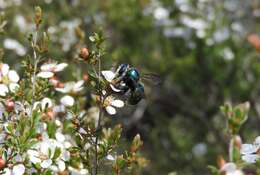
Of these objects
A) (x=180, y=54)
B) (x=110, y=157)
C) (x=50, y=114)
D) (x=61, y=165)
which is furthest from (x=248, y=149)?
(x=180, y=54)

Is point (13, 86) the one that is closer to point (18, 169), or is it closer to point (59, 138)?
point (59, 138)

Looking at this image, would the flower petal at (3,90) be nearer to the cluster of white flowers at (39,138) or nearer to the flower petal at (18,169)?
the cluster of white flowers at (39,138)

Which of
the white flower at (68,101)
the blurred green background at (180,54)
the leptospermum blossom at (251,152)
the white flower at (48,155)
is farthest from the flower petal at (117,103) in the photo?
the blurred green background at (180,54)

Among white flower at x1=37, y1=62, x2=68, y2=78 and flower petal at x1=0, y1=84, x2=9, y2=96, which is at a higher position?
white flower at x1=37, y1=62, x2=68, y2=78

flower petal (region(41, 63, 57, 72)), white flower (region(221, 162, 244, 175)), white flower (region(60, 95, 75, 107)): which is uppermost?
flower petal (region(41, 63, 57, 72))

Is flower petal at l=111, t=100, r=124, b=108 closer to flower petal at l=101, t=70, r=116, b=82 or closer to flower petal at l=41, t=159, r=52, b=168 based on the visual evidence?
flower petal at l=101, t=70, r=116, b=82

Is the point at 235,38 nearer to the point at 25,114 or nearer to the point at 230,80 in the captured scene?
the point at 230,80

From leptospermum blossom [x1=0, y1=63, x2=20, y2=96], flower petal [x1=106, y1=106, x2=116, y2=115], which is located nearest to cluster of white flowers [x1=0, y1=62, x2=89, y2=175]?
leptospermum blossom [x1=0, y1=63, x2=20, y2=96]
